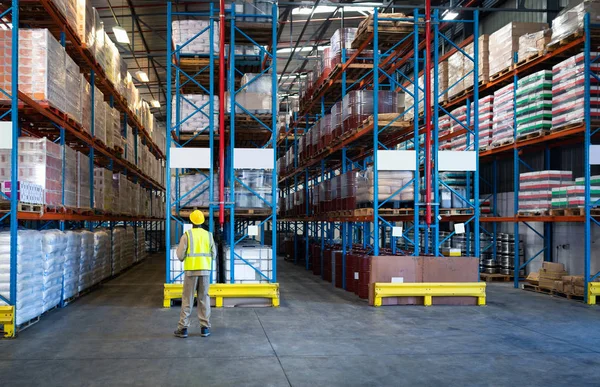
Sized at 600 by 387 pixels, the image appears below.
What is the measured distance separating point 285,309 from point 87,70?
702 cm

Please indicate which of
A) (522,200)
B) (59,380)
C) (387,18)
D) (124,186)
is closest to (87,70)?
(124,186)

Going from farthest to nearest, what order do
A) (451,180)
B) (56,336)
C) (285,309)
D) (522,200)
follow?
(451,180), (522,200), (285,309), (56,336)

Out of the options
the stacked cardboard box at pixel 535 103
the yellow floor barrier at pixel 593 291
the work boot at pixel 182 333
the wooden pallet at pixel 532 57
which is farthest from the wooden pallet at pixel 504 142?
the work boot at pixel 182 333

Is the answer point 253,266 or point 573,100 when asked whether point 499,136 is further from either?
point 253,266

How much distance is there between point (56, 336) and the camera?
7438 millimetres

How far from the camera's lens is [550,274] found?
461 inches

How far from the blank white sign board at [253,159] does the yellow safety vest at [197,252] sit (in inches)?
101

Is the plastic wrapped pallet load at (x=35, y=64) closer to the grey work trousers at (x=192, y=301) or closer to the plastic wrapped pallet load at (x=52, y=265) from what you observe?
the plastic wrapped pallet load at (x=52, y=265)

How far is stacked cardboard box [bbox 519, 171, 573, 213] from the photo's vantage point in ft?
37.9

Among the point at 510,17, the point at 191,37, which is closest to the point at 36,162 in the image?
the point at 191,37

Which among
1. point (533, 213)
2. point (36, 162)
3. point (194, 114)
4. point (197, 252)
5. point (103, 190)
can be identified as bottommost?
point (197, 252)

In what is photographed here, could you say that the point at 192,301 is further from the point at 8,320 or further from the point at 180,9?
the point at 180,9

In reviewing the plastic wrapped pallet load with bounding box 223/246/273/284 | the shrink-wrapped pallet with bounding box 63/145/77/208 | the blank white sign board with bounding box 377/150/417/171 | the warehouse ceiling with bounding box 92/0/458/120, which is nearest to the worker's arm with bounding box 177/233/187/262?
the plastic wrapped pallet load with bounding box 223/246/273/284

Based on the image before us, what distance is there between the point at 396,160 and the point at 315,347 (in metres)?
4.61
